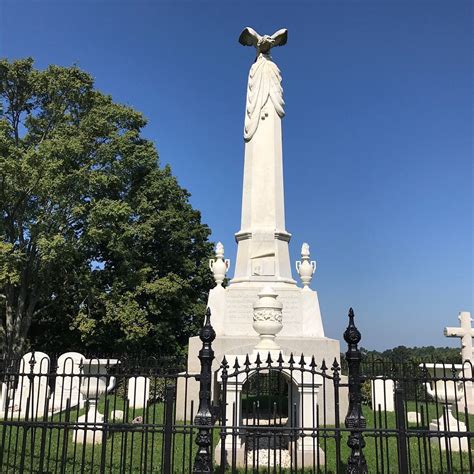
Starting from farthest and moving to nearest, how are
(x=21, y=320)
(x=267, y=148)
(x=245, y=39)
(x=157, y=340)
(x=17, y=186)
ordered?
(x=157, y=340) < (x=21, y=320) < (x=17, y=186) < (x=245, y=39) < (x=267, y=148)

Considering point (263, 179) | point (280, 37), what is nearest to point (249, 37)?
point (280, 37)

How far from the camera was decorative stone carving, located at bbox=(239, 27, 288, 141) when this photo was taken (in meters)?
13.5

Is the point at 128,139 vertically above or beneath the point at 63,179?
above

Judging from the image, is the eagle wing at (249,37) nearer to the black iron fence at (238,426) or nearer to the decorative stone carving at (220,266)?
the decorative stone carving at (220,266)

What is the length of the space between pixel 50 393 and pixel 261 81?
1025cm

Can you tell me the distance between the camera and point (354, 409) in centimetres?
498

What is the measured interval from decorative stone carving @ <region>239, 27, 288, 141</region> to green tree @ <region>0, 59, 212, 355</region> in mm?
7677

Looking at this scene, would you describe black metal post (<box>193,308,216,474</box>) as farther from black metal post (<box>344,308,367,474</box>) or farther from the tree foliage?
the tree foliage

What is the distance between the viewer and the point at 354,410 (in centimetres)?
497

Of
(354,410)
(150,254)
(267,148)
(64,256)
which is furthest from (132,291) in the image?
(354,410)

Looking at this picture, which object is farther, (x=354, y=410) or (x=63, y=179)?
(x=63, y=179)

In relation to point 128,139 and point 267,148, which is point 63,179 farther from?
point 267,148

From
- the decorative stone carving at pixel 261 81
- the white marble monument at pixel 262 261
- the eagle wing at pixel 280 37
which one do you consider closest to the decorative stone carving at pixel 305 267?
the white marble monument at pixel 262 261

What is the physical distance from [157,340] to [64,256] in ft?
18.9
